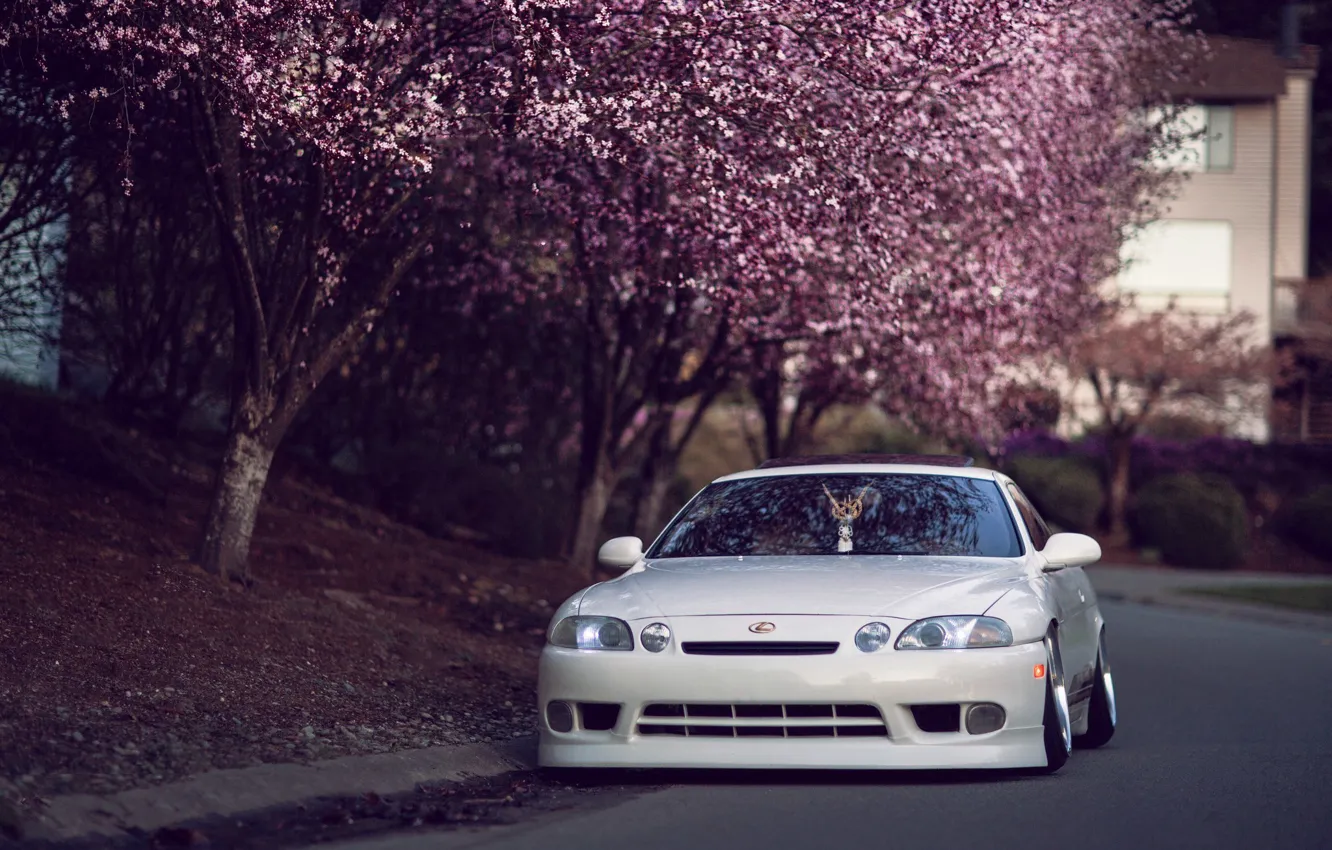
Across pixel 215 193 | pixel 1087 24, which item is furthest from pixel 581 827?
pixel 1087 24

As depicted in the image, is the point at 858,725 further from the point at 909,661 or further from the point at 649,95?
the point at 649,95

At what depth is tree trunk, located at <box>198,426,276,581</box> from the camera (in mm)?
11500

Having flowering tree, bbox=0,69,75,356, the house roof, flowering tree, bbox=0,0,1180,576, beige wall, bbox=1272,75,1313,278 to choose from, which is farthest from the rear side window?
beige wall, bbox=1272,75,1313,278

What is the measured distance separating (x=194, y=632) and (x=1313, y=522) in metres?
29.0

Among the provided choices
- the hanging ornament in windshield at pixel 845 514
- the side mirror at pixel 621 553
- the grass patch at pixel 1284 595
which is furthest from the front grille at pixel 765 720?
the grass patch at pixel 1284 595

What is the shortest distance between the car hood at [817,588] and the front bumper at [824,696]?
165 millimetres

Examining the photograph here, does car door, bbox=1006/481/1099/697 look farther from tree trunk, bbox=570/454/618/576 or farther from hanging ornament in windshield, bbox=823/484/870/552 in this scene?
tree trunk, bbox=570/454/618/576

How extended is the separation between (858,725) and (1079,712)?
2211 millimetres

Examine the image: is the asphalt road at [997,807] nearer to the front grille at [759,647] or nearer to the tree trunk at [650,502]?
the front grille at [759,647]

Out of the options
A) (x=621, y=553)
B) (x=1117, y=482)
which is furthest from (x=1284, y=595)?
(x=621, y=553)

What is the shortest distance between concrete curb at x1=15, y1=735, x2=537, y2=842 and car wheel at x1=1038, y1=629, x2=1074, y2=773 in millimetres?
2438

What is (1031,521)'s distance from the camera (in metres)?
9.80

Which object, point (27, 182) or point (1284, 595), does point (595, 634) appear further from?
point (1284, 595)

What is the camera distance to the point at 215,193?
11.2m
